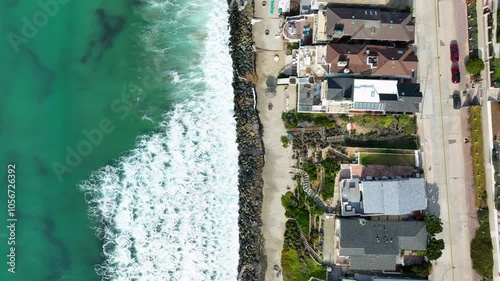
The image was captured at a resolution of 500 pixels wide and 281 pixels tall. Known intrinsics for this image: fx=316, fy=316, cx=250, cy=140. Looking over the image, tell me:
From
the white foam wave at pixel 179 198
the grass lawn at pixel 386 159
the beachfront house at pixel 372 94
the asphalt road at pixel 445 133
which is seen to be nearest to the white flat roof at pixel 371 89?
the beachfront house at pixel 372 94

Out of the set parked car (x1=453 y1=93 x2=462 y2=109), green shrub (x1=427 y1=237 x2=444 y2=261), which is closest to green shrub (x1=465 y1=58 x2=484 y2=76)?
parked car (x1=453 y1=93 x2=462 y2=109)

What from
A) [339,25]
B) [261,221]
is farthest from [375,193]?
[339,25]

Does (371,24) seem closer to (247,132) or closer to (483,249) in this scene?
(247,132)

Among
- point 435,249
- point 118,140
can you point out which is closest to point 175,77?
point 118,140

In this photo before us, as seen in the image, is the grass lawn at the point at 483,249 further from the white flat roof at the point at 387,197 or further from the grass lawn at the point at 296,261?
the grass lawn at the point at 296,261

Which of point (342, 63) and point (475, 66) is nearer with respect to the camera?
point (342, 63)

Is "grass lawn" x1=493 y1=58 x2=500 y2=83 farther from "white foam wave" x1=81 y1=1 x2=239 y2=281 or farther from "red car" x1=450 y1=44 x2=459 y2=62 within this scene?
"white foam wave" x1=81 y1=1 x2=239 y2=281
